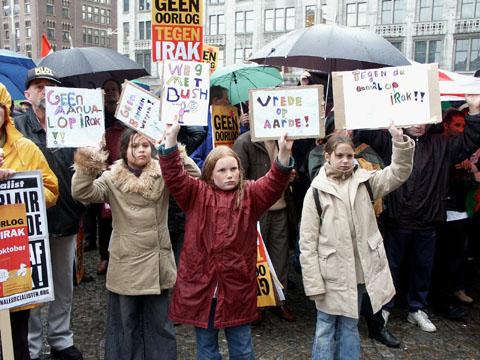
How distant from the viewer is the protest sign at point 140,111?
3510mm

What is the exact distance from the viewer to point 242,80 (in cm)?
646

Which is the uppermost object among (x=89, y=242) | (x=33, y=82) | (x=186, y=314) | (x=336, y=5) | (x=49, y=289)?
(x=336, y=5)

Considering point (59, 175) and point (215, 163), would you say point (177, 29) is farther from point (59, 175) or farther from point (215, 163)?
point (215, 163)

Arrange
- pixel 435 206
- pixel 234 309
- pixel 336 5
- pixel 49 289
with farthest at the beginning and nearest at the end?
pixel 336 5 → pixel 435 206 → pixel 234 309 → pixel 49 289

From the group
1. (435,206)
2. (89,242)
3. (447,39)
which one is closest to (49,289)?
(435,206)

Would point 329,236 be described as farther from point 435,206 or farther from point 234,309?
point 435,206

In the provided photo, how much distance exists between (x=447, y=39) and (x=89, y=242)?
37.1 meters

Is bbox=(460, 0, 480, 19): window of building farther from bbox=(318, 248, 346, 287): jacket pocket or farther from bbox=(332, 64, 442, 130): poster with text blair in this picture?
bbox=(318, 248, 346, 287): jacket pocket

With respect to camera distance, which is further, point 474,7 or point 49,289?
point 474,7

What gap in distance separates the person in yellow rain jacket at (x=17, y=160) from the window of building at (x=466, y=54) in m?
38.6

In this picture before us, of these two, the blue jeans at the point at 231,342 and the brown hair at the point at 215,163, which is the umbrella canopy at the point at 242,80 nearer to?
the brown hair at the point at 215,163

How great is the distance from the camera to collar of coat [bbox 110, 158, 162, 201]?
338 cm

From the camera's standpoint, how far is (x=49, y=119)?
11.0 feet

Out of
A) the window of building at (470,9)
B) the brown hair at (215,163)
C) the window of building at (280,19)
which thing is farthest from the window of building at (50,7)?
the brown hair at (215,163)
